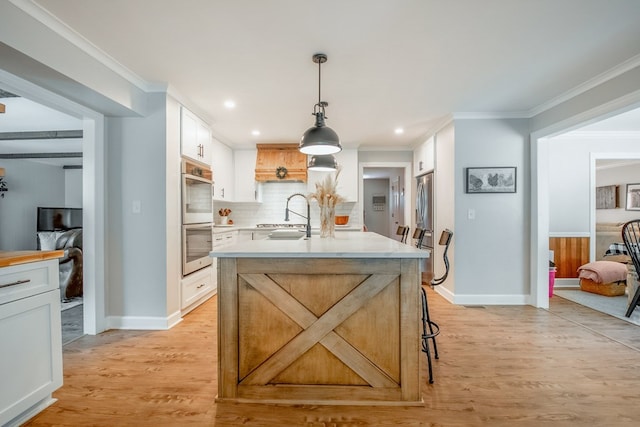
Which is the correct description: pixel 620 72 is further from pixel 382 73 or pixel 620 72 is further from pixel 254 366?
pixel 254 366

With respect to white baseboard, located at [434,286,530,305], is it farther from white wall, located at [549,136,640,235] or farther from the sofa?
the sofa

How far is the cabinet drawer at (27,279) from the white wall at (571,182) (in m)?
6.20

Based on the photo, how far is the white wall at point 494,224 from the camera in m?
3.97

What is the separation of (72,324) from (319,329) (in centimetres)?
294

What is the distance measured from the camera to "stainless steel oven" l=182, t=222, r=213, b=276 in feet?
11.4

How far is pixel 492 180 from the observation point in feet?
13.0

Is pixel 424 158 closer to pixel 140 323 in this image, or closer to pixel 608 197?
pixel 140 323

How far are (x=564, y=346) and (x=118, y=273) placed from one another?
4.19 m

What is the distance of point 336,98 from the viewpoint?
3.47 m

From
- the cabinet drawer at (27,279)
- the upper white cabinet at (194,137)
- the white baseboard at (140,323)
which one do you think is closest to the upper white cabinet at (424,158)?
the upper white cabinet at (194,137)

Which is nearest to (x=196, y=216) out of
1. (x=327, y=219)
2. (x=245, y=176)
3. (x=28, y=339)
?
(x=327, y=219)

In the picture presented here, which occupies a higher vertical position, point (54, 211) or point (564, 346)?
point (54, 211)

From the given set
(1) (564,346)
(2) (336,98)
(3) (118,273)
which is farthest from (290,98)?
(1) (564,346)

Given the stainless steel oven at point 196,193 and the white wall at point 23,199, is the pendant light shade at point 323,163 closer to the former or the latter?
the stainless steel oven at point 196,193
